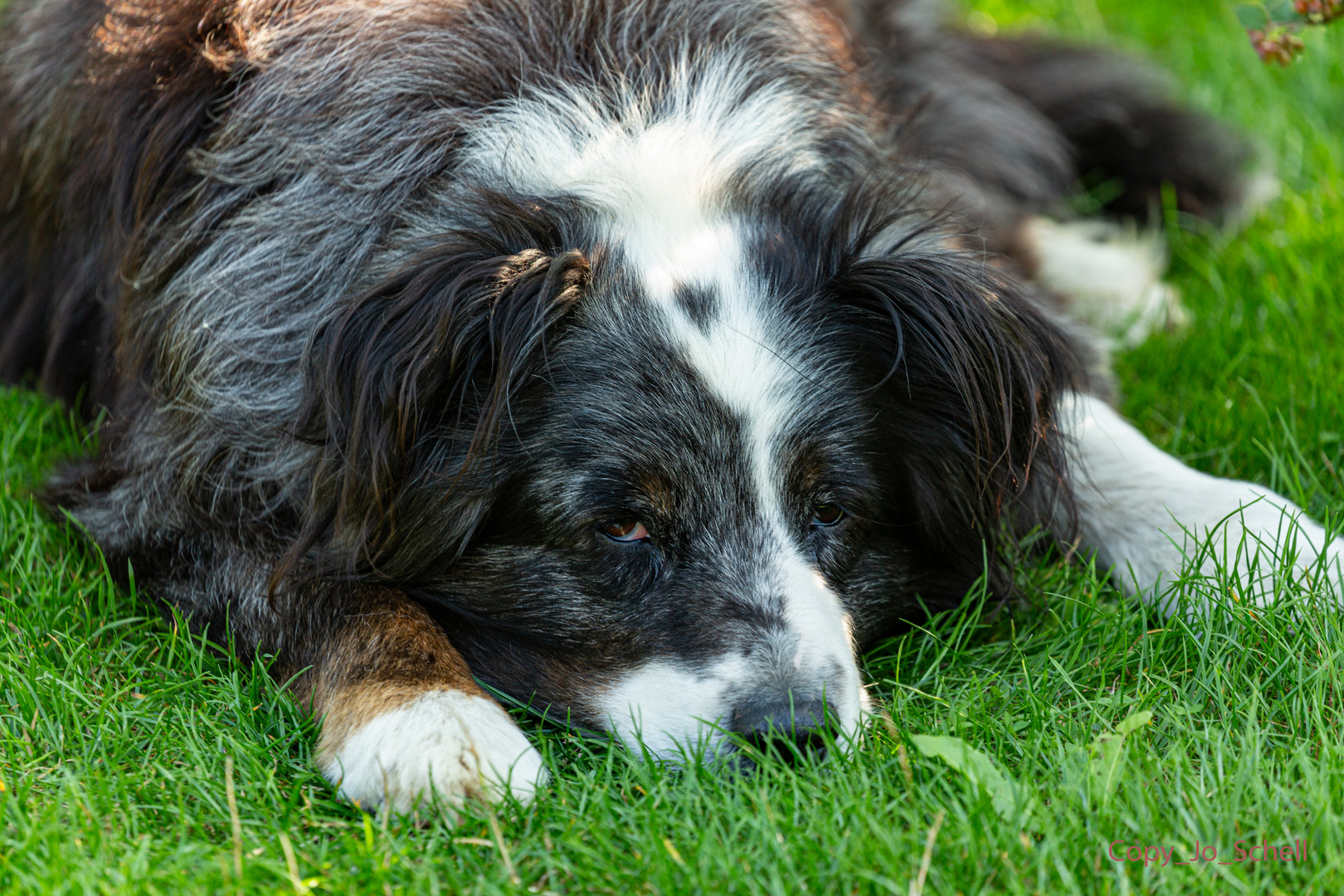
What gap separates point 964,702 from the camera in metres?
2.85

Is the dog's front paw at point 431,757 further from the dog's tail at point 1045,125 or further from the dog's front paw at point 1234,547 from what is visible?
the dog's tail at point 1045,125

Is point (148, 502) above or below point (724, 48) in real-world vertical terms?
below

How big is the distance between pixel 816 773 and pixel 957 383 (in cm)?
100

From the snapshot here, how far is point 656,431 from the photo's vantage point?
285cm

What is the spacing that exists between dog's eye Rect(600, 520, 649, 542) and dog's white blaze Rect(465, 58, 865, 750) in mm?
261

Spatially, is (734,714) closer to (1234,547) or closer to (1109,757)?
(1109,757)

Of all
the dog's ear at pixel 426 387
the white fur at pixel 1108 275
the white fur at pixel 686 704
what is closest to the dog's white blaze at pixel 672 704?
the white fur at pixel 686 704

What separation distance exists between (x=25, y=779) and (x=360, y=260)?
1.32m

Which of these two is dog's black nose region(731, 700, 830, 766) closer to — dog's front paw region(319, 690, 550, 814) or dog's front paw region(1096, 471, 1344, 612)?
dog's front paw region(319, 690, 550, 814)

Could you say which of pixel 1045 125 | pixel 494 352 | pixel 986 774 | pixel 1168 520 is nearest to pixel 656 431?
pixel 494 352

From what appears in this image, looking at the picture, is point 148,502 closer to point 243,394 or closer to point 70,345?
point 243,394

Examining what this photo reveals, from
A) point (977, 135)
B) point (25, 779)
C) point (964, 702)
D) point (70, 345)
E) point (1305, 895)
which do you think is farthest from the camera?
point (977, 135)

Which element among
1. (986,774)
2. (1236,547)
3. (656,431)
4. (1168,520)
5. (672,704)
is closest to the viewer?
(986,774)

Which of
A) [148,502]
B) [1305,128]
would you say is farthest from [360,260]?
[1305,128]
